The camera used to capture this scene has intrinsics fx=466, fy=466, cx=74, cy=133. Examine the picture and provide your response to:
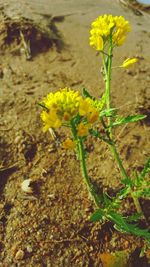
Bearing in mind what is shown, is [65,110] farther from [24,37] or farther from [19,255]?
[24,37]

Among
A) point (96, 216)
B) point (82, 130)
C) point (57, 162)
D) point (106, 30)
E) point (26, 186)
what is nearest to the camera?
point (82, 130)

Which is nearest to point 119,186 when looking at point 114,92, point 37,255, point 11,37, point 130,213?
point 130,213

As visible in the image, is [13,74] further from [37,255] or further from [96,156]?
[37,255]

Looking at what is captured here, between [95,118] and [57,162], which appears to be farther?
[57,162]

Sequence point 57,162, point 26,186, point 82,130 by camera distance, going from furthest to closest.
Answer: point 57,162, point 26,186, point 82,130

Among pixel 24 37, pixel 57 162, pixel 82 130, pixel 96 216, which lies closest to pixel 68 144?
pixel 82 130

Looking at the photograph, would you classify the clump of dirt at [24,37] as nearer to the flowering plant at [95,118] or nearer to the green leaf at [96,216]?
the flowering plant at [95,118]

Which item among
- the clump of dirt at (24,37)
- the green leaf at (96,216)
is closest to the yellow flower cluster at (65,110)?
the green leaf at (96,216)
